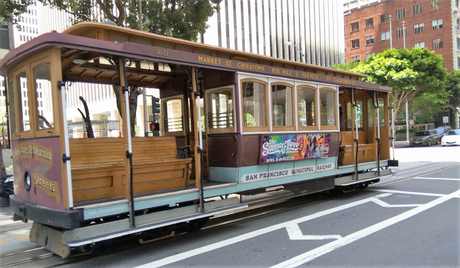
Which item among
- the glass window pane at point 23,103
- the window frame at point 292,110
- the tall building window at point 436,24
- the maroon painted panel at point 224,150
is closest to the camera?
the glass window pane at point 23,103

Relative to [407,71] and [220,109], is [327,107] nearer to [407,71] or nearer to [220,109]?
[220,109]

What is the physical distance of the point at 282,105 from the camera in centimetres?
741

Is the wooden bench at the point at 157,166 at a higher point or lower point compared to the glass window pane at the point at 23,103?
lower

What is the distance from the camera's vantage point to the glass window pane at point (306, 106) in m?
7.85

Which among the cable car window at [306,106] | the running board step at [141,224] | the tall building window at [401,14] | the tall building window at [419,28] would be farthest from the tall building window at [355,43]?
the running board step at [141,224]

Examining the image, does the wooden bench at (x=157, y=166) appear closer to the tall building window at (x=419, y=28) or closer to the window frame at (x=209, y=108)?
the window frame at (x=209, y=108)

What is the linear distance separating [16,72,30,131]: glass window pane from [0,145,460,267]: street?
2.06 m

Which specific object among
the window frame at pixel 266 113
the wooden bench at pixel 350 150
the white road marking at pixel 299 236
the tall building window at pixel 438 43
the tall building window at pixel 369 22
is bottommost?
the white road marking at pixel 299 236

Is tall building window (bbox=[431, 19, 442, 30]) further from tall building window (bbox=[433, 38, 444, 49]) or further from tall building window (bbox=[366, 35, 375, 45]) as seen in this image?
tall building window (bbox=[366, 35, 375, 45])

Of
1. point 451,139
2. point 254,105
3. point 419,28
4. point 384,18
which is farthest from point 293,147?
point 384,18

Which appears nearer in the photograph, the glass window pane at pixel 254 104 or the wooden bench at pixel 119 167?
the wooden bench at pixel 119 167

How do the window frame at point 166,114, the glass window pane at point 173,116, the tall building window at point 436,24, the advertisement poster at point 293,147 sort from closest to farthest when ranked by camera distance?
the advertisement poster at point 293,147 → the window frame at point 166,114 → the glass window pane at point 173,116 → the tall building window at point 436,24

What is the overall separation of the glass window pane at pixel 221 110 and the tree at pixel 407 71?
23.7 metres

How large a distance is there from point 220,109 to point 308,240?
9.79 feet
